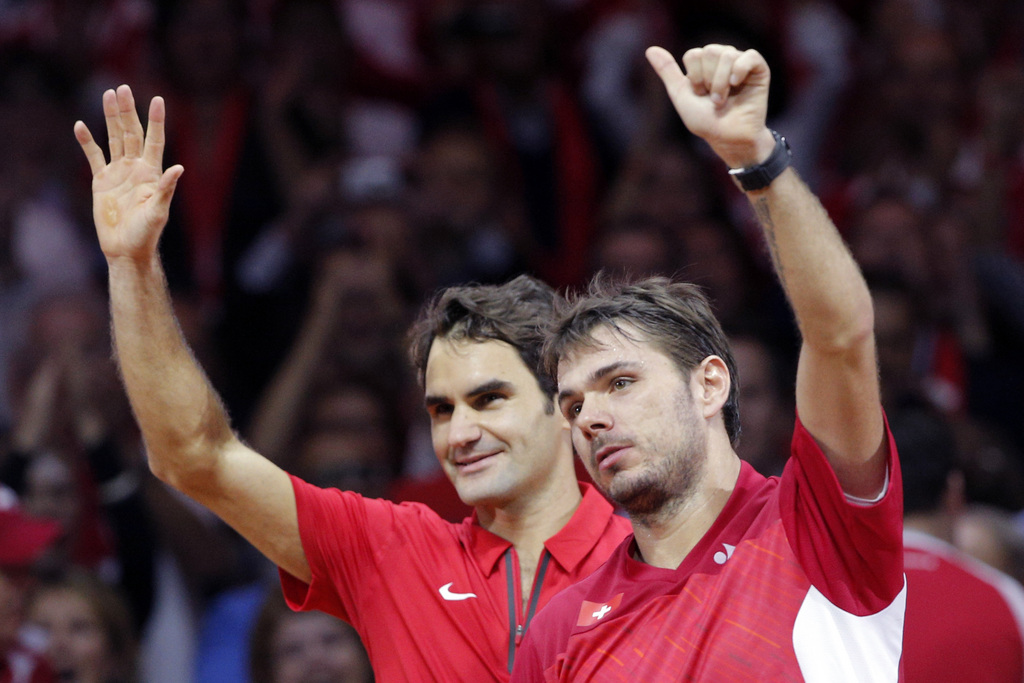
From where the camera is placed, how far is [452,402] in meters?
3.61

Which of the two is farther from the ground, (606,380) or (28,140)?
(28,140)

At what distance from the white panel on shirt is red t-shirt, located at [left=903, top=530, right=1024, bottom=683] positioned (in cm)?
100

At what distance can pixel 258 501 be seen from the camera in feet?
11.3

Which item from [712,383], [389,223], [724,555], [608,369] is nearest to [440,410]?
[608,369]

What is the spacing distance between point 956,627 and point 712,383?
1269 millimetres

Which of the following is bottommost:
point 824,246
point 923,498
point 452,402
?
point 923,498

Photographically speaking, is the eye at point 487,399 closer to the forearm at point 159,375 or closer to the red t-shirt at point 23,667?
the forearm at point 159,375

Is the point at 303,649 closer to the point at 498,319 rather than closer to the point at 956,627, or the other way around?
the point at 498,319

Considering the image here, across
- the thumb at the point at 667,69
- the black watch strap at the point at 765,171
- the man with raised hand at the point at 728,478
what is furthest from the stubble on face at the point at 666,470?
the thumb at the point at 667,69

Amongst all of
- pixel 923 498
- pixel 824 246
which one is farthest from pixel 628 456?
pixel 923 498

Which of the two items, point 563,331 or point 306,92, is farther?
point 306,92

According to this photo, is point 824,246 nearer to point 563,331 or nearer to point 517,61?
point 563,331

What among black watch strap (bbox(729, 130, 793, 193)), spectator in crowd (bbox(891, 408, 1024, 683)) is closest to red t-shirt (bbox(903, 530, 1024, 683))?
spectator in crowd (bbox(891, 408, 1024, 683))

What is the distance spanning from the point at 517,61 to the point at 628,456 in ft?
16.1
